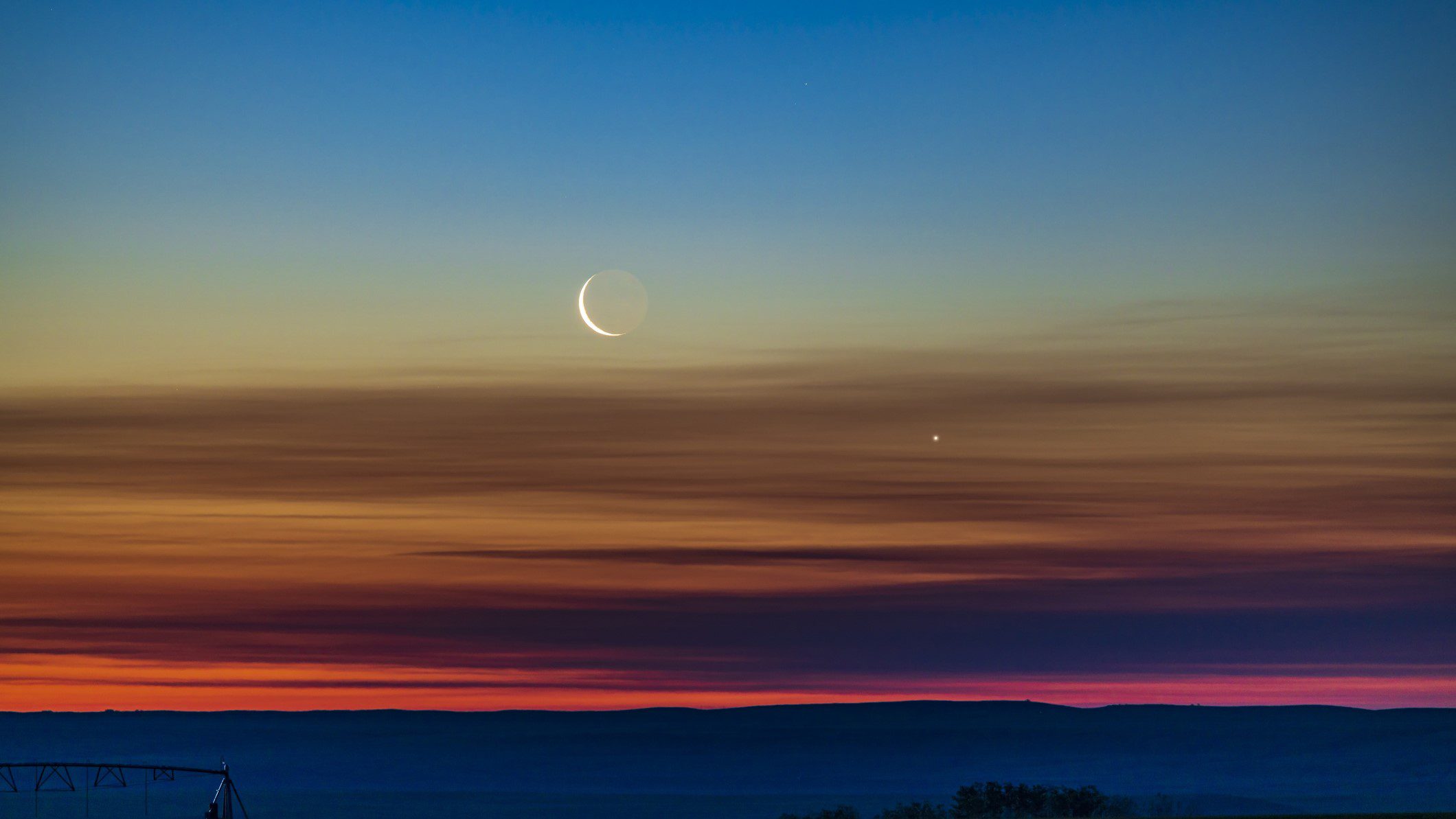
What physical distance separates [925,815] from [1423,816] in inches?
1394

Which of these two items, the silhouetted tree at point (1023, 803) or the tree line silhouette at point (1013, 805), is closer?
the tree line silhouette at point (1013, 805)

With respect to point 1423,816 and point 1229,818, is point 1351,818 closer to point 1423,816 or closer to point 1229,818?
point 1423,816

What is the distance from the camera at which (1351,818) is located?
68312 millimetres

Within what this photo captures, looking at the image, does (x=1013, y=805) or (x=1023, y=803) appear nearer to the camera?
(x=1023, y=803)

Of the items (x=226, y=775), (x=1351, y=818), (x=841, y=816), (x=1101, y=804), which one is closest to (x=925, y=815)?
(x=841, y=816)

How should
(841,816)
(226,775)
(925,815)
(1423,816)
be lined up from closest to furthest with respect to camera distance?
(1423,816)
(925,815)
(841,816)
(226,775)

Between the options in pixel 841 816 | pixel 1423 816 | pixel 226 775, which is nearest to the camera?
pixel 1423 816

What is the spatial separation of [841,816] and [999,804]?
391 inches

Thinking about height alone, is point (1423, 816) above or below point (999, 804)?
below

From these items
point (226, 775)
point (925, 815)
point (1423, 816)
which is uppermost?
point (226, 775)

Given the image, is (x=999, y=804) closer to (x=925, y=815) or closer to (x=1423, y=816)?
(x=925, y=815)

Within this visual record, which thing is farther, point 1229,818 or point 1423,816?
point 1229,818

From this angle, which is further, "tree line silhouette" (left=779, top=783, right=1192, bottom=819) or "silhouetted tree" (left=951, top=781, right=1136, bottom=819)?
"silhouetted tree" (left=951, top=781, right=1136, bottom=819)

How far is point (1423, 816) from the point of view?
67000 mm
